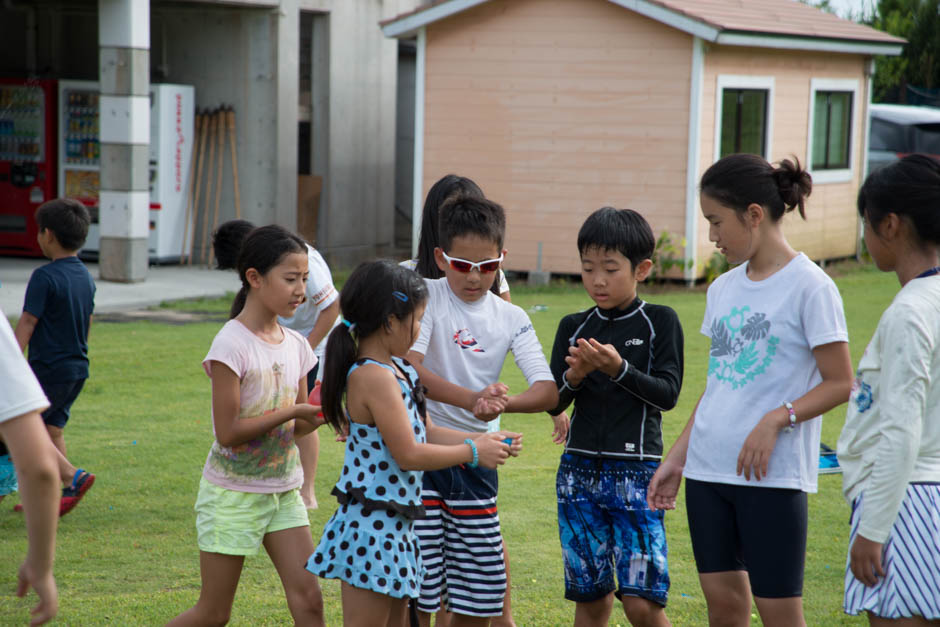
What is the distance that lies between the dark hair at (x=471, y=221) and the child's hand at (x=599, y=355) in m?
0.54

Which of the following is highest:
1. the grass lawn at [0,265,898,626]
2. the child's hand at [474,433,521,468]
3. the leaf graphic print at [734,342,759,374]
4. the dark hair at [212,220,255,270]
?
the dark hair at [212,220,255,270]

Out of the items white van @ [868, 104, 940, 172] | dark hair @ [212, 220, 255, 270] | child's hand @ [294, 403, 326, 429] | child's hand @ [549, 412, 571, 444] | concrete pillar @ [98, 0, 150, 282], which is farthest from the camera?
white van @ [868, 104, 940, 172]

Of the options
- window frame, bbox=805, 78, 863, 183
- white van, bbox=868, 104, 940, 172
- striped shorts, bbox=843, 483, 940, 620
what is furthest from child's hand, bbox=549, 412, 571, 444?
white van, bbox=868, 104, 940, 172

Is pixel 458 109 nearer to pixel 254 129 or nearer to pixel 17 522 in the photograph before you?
pixel 254 129

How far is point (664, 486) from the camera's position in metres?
3.56

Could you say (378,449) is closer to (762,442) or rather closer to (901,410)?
(762,442)

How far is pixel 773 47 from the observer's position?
15.2 meters

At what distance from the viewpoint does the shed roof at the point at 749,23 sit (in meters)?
14.3

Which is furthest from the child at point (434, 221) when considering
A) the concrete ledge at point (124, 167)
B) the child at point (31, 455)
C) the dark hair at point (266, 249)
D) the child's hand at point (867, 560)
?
the concrete ledge at point (124, 167)

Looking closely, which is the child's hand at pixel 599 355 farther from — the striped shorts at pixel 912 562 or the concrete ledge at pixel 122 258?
the concrete ledge at pixel 122 258

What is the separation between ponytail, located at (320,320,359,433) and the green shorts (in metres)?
0.57

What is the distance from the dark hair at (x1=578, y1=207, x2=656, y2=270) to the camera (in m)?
3.71

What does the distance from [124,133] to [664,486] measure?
38.5 ft

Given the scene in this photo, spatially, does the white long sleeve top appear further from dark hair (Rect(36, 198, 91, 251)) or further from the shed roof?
the shed roof
